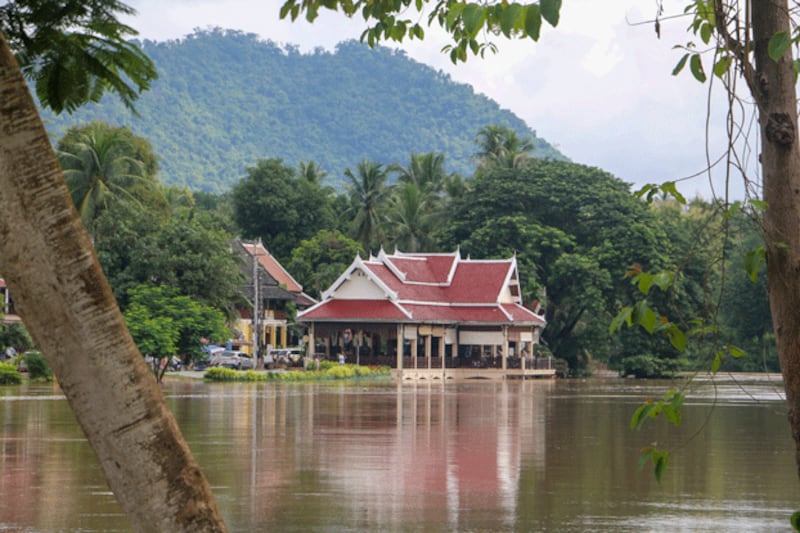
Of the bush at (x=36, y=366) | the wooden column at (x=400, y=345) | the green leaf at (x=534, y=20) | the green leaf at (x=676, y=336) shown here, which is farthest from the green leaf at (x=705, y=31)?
the wooden column at (x=400, y=345)

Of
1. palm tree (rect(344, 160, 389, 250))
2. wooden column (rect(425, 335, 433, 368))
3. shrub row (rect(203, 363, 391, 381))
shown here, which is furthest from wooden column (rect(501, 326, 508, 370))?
palm tree (rect(344, 160, 389, 250))

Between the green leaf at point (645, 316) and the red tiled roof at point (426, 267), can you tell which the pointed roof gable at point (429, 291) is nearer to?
the red tiled roof at point (426, 267)

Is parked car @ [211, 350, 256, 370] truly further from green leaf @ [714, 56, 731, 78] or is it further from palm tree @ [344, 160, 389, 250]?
green leaf @ [714, 56, 731, 78]

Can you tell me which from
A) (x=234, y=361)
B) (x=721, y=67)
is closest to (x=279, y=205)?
(x=234, y=361)

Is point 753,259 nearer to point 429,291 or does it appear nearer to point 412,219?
point 429,291

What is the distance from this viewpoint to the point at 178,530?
Answer: 11.7 feet

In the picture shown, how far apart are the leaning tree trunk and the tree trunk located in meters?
1.81

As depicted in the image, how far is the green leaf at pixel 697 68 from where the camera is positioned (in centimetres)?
395

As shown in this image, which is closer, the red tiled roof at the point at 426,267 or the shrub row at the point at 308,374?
the shrub row at the point at 308,374

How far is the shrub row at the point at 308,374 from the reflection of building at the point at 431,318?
1.57 m

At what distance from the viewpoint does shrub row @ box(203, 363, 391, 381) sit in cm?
4353

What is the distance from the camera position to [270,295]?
6462 centimetres

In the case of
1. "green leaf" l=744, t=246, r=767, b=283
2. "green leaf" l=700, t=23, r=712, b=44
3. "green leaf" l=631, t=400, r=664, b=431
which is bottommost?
"green leaf" l=631, t=400, r=664, b=431

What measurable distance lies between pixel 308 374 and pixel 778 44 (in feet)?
142
